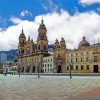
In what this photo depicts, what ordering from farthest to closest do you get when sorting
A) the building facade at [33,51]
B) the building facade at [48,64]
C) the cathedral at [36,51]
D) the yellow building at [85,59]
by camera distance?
the building facade at [33,51] < the building facade at [48,64] < the cathedral at [36,51] < the yellow building at [85,59]

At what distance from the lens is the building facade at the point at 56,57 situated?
89250 millimetres

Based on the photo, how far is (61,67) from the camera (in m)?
104

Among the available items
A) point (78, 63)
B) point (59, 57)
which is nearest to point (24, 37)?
point (59, 57)

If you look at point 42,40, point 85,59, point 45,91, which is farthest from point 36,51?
point 45,91

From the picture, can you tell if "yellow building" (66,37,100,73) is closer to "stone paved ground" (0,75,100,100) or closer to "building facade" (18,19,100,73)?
"building facade" (18,19,100,73)

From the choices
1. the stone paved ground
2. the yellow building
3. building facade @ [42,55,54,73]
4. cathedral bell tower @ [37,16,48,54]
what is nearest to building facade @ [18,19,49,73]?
cathedral bell tower @ [37,16,48,54]

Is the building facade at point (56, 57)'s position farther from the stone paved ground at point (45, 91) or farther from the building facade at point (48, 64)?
the stone paved ground at point (45, 91)

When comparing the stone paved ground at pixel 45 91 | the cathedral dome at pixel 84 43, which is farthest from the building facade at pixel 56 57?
the stone paved ground at pixel 45 91

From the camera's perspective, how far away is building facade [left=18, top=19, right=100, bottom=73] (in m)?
89.2

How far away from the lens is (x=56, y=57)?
346 feet

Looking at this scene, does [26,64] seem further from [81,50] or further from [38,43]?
[81,50]

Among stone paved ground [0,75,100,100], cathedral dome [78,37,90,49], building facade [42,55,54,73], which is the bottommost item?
stone paved ground [0,75,100,100]

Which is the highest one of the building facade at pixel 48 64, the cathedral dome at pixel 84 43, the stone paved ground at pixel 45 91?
the cathedral dome at pixel 84 43

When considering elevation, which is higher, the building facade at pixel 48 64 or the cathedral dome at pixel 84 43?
the cathedral dome at pixel 84 43
